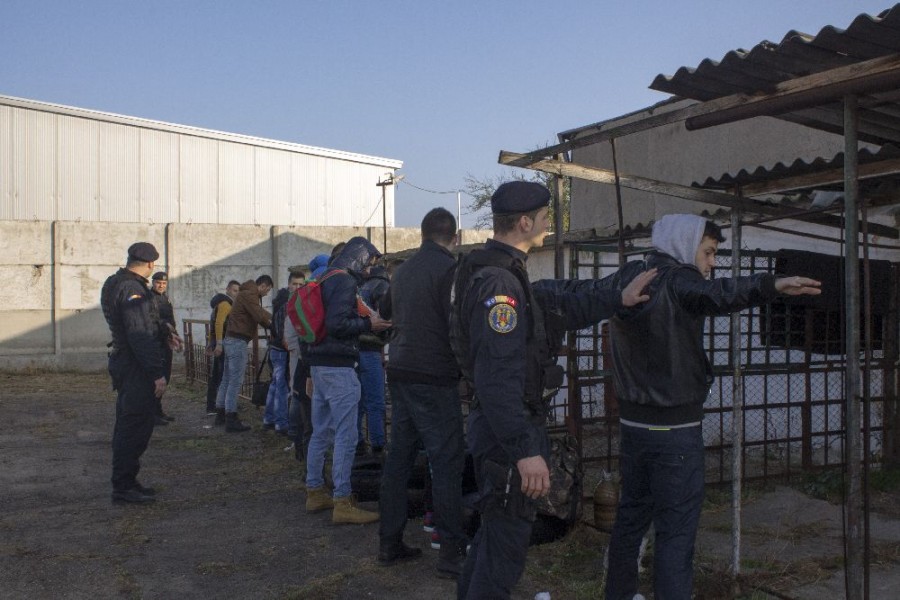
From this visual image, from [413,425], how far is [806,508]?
3284 mm

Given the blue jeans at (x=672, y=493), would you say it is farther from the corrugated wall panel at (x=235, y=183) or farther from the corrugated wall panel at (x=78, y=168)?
the corrugated wall panel at (x=235, y=183)

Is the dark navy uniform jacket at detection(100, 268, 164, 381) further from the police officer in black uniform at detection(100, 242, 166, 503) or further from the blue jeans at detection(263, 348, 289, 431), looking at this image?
the blue jeans at detection(263, 348, 289, 431)

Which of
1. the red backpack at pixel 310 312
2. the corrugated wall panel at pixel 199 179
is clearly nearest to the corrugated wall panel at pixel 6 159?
the corrugated wall panel at pixel 199 179

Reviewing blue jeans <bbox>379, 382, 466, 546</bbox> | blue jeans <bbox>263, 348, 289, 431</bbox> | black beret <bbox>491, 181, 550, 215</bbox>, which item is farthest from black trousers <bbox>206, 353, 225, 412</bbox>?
black beret <bbox>491, 181, 550, 215</bbox>

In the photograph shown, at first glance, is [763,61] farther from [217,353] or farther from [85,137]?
[85,137]

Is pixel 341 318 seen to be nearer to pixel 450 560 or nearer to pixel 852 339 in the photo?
pixel 450 560

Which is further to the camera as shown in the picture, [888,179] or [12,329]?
[12,329]

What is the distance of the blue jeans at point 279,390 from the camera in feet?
28.6

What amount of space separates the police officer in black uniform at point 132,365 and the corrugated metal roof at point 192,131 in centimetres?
1885

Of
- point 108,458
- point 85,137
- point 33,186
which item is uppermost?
point 85,137

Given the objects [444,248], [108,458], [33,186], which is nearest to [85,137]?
[33,186]

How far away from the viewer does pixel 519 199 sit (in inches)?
135

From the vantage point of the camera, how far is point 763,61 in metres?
3.52

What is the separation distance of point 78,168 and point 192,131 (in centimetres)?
344
